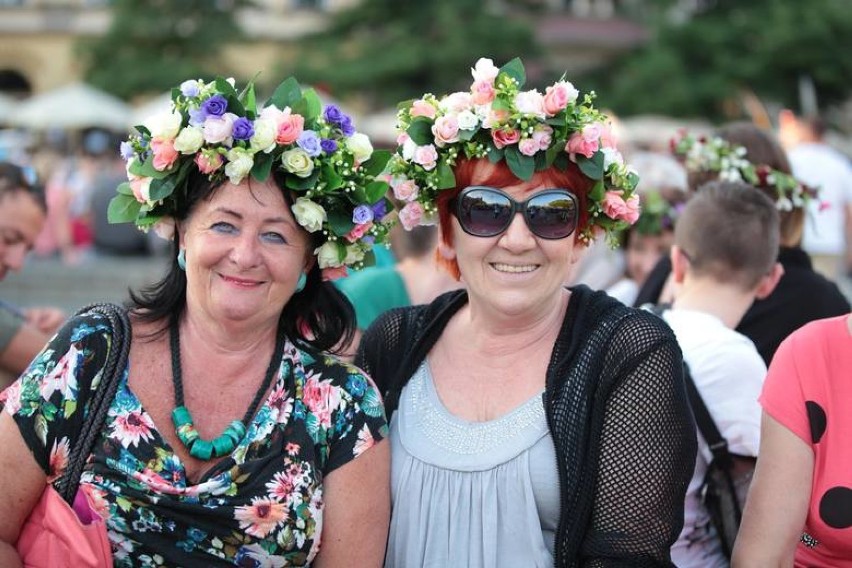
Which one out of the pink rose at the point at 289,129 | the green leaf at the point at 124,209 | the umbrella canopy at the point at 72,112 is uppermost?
the umbrella canopy at the point at 72,112

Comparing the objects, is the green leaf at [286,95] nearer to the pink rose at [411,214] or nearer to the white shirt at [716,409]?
the pink rose at [411,214]

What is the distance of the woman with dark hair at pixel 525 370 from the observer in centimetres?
313

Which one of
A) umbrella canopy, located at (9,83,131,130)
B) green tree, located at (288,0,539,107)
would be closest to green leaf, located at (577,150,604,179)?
umbrella canopy, located at (9,83,131,130)

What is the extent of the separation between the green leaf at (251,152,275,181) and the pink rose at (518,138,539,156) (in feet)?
2.33

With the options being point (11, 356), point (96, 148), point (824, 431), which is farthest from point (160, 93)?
point (824, 431)

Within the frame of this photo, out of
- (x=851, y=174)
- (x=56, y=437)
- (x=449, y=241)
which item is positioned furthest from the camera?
(x=851, y=174)

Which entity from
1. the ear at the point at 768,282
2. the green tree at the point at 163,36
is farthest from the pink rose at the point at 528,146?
the green tree at the point at 163,36

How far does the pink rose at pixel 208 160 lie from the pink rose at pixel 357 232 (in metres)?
0.44

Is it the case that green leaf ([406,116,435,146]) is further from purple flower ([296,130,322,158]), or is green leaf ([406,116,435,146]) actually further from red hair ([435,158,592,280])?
purple flower ([296,130,322,158])

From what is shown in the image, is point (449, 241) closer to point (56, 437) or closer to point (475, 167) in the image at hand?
point (475, 167)

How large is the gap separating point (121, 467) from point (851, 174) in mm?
7501

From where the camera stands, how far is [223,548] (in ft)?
10.2

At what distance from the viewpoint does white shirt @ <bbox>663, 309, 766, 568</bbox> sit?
379 centimetres

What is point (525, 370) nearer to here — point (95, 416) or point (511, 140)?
point (511, 140)
